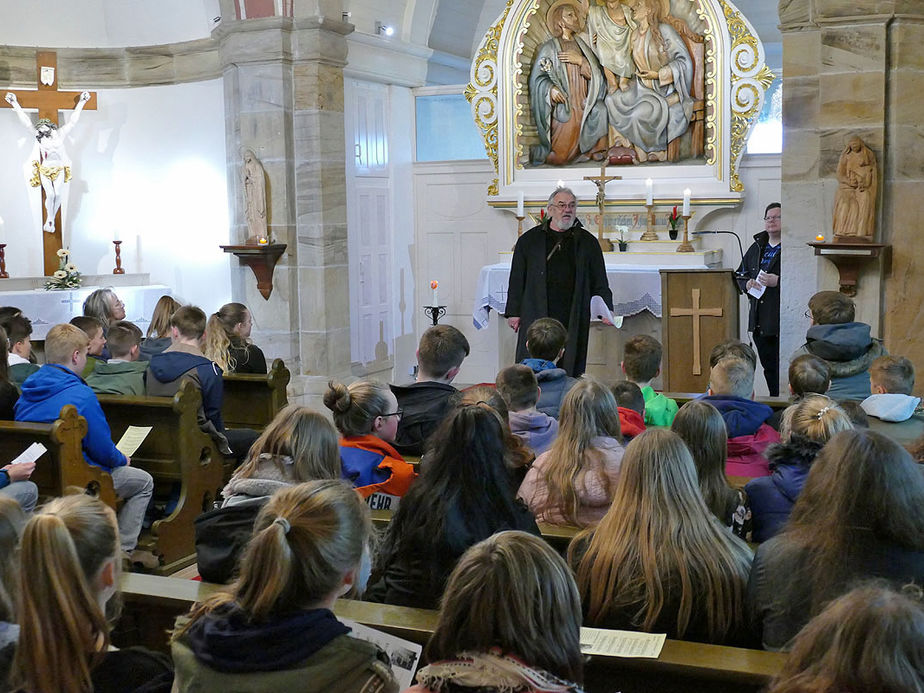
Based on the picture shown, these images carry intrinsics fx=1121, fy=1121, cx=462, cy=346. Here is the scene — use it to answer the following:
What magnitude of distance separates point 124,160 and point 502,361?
4445mm

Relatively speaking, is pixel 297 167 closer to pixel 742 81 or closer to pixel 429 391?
pixel 742 81

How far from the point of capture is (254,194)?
381 inches

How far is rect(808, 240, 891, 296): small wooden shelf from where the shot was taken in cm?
706

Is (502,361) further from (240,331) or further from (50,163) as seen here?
(50,163)

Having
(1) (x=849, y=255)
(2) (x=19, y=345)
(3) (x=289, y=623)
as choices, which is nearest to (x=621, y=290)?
(1) (x=849, y=255)

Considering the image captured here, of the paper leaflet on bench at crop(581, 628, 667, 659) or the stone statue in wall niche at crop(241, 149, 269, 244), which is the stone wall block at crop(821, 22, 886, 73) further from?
the paper leaflet on bench at crop(581, 628, 667, 659)

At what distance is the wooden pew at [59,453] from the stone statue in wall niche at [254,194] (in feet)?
16.1

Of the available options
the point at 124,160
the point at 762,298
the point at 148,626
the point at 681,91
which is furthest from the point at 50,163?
the point at 148,626

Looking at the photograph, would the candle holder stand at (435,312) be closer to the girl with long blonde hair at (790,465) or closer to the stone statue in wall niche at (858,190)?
the stone statue in wall niche at (858,190)

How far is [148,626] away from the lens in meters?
3.23

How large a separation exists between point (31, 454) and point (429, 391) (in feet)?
5.52

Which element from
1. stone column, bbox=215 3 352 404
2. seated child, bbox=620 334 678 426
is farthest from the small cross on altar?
seated child, bbox=620 334 678 426

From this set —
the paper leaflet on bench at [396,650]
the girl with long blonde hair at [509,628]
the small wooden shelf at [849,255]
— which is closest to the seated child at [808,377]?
the small wooden shelf at [849,255]

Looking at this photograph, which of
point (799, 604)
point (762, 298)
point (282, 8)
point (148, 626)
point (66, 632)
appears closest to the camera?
point (66, 632)
